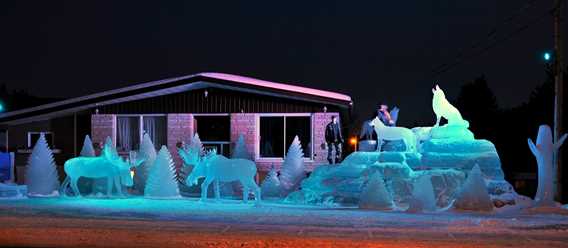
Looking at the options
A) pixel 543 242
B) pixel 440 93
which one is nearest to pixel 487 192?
pixel 440 93

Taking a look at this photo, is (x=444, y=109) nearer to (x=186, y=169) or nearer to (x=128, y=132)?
(x=186, y=169)

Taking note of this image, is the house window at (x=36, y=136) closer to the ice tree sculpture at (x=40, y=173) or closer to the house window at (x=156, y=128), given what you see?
the house window at (x=156, y=128)

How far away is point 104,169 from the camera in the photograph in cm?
2033

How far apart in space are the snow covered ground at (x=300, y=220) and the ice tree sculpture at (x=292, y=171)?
284cm

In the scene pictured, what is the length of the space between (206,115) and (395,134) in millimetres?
7546

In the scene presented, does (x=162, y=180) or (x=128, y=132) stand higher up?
(x=128, y=132)

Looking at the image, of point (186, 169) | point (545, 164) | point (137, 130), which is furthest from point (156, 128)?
point (545, 164)

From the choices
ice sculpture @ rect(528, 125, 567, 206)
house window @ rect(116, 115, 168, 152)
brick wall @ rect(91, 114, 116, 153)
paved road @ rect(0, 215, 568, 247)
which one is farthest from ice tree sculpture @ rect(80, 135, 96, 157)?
ice sculpture @ rect(528, 125, 567, 206)

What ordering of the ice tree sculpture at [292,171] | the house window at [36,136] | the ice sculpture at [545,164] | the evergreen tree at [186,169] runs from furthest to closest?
the house window at [36,136], the evergreen tree at [186,169], the ice tree sculpture at [292,171], the ice sculpture at [545,164]

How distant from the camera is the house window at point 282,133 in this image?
2411 cm

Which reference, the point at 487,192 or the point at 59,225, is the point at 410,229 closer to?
the point at 487,192

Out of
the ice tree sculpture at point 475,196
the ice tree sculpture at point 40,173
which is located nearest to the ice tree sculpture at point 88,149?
the ice tree sculpture at point 40,173

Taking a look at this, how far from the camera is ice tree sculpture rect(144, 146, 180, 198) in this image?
67.6ft

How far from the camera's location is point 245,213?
16188 millimetres
